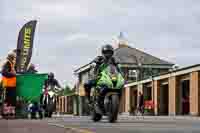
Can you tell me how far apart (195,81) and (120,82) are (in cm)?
Answer: 2666

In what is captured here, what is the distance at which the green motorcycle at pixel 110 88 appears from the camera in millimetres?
12680

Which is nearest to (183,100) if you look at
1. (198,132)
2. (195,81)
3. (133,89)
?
(195,81)

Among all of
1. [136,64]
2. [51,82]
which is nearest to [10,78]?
[51,82]

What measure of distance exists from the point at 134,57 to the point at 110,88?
71.1 meters

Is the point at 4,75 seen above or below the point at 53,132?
above

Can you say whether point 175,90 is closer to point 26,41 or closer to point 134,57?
point 26,41

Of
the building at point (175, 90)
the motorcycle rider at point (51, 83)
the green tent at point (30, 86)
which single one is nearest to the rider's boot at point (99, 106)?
the green tent at point (30, 86)

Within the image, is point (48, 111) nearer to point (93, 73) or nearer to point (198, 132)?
point (93, 73)

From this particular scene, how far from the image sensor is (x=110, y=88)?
12844 mm

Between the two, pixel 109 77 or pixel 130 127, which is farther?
pixel 109 77

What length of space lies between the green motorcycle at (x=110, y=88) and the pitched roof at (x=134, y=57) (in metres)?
67.4

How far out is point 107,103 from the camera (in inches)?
503

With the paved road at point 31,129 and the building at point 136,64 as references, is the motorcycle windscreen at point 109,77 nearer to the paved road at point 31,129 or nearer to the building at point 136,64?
the paved road at point 31,129

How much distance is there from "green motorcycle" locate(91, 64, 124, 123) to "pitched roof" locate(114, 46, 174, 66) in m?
67.4
